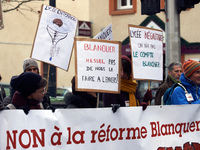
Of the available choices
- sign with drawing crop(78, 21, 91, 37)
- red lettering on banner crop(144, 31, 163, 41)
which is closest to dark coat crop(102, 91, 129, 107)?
red lettering on banner crop(144, 31, 163, 41)

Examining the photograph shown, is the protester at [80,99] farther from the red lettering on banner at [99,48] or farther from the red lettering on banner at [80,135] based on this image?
the red lettering on banner at [80,135]

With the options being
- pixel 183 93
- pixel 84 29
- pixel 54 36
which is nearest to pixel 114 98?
pixel 183 93

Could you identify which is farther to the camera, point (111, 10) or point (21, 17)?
point (21, 17)

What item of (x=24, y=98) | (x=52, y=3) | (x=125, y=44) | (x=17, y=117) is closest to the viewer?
(x=17, y=117)

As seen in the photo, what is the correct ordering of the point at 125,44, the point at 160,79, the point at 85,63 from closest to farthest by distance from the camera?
the point at 85,63
the point at 160,79
the point at 125,44

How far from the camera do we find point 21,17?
80.6 ft

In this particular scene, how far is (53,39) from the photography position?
Result: 6289 mm

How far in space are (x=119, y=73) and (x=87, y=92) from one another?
15.5 inches

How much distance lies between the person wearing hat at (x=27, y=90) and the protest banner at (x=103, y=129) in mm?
370

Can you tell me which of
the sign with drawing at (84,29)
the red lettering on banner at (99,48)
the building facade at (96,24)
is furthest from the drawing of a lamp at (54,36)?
the building facade at (96,24)

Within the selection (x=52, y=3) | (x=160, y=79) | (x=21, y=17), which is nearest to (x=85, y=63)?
(x=160, y=79)

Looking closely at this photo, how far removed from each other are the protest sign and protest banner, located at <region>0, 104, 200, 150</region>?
737mm

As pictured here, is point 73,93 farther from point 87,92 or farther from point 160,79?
point 160,79

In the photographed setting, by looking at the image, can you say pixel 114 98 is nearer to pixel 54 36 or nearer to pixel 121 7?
pixel 54 36
